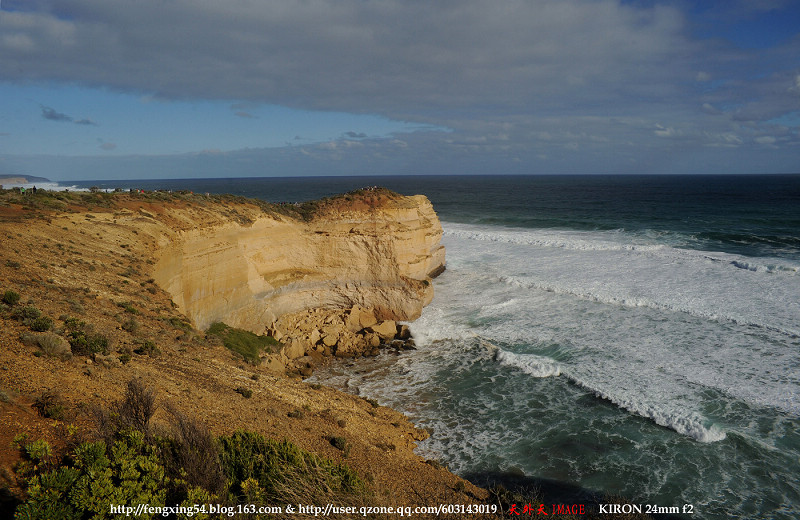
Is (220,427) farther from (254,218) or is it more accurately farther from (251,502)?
(254,218)

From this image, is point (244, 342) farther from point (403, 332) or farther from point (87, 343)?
point (87, 343)

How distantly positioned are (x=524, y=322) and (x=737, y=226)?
42791mm

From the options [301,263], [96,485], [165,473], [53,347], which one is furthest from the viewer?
[301,263]

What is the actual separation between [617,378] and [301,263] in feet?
51.5

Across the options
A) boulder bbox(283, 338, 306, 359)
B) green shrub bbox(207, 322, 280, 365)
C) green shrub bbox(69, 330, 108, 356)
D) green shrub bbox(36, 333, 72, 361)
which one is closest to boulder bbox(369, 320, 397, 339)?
boulder bbox(283, 338, 306, 359)

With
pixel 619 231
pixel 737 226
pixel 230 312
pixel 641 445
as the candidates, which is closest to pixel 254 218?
pixel 230 312

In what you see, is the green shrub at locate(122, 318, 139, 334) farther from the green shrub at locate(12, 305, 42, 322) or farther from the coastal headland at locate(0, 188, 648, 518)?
the green shrub at locate(12, 305, 42, 322)

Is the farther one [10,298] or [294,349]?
[294,349]

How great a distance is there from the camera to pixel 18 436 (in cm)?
594

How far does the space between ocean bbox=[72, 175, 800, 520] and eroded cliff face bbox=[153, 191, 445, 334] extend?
312 centimetres

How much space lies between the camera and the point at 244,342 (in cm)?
1867

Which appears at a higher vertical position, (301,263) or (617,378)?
(301,263)

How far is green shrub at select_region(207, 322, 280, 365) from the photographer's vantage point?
1762 cm

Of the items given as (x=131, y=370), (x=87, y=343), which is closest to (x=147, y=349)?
(x=131, y=370)
